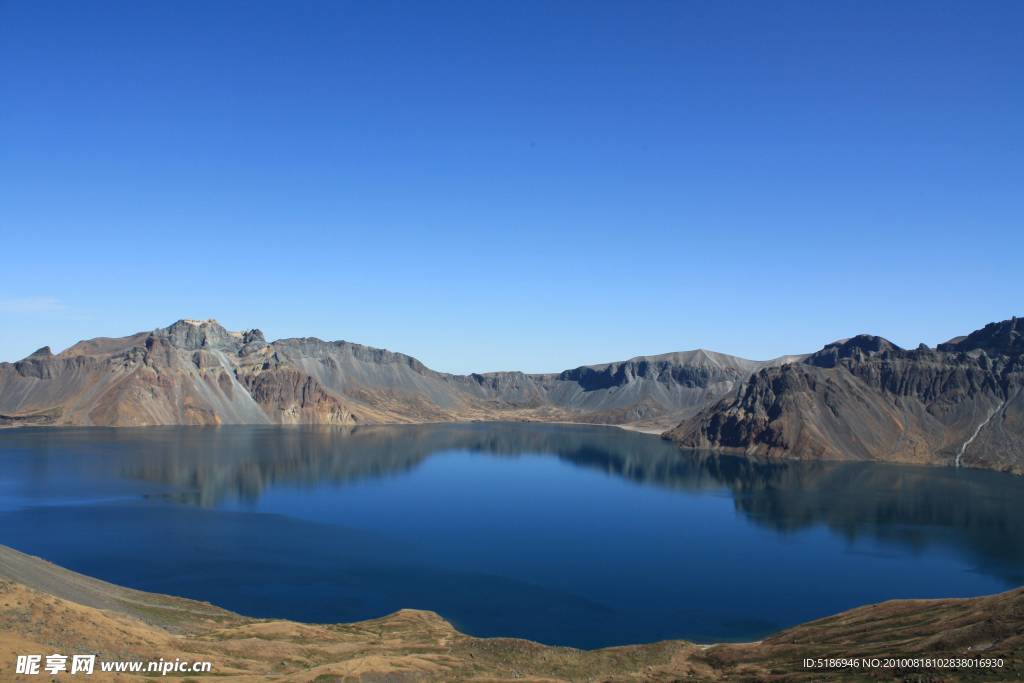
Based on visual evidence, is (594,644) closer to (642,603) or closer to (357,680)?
(642,603)

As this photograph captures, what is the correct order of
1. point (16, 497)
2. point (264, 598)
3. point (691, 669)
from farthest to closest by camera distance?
point (16, 497) < point (264, 598) < point (691, 669)

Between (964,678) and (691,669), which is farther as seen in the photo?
(691,669)

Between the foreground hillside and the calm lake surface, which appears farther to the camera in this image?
the calm lake surface

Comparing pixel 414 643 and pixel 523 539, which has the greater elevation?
pixel 414 643

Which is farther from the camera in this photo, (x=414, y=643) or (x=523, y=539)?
(x=523, y=539)

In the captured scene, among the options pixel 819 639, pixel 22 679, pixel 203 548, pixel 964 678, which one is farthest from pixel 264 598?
pixel 964 678
